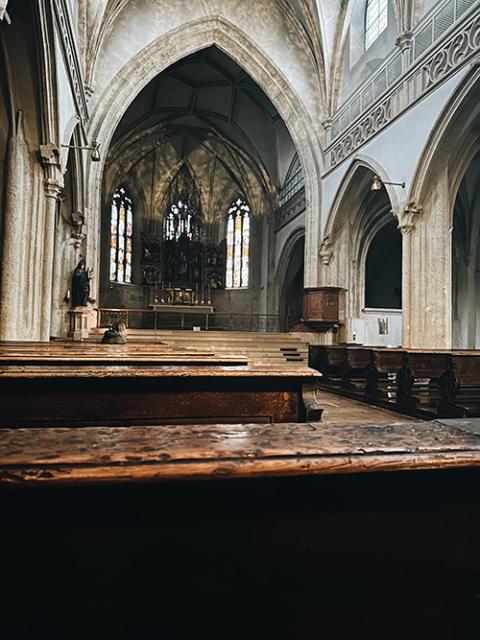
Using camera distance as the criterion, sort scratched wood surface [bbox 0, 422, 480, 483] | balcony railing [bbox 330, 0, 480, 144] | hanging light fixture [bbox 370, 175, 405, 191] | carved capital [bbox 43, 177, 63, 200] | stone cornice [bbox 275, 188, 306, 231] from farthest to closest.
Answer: stone cornice [bbox 275, 188, 306, 231]
hanging light fixture [bbox 370, 175, 405, 191]
balcony railing [bbox 330, 0, 480, 144]
carved capital [bbox 43, 177, 63, 200]
scratched wood surface [bbox 0, 422, 480, 483]

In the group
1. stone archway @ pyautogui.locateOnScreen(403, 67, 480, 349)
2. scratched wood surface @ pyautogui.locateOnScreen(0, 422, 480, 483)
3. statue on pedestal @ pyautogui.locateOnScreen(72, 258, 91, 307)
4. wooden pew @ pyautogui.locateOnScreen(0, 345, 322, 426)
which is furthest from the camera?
statue on pedestal @ pyautogui.locateOnScreen(72, 258, 91, 307)

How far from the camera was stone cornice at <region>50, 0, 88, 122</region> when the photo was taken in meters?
7.87

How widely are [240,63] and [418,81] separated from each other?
765cm

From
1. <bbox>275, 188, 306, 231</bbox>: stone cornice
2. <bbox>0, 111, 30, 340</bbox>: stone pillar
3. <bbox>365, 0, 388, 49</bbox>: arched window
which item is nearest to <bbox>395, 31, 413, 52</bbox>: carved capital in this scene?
<bbox>365, 0, 388, 49</bbox>: arched window

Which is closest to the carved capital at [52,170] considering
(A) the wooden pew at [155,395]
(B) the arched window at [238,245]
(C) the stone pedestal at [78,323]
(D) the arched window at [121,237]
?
(C) the stone pedestal at [78,323]

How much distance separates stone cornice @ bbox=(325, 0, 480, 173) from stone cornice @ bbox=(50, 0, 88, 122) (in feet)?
24.8

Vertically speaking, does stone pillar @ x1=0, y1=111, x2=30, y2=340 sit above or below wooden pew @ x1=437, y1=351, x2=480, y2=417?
above

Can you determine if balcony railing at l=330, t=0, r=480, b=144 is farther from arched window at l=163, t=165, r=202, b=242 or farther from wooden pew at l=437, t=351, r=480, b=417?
arched window at l=163, t=165, r=202, b=242

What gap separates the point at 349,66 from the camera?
48.5 feet

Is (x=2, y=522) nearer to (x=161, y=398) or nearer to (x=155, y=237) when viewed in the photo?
(x=161, y=398)

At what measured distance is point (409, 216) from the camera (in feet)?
35.6

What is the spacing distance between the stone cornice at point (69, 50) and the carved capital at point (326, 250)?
8264 millimetres

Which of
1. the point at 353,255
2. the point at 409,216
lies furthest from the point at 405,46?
the point at 353,255

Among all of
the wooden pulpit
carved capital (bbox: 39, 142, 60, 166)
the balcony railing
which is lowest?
the wooden pulpit
